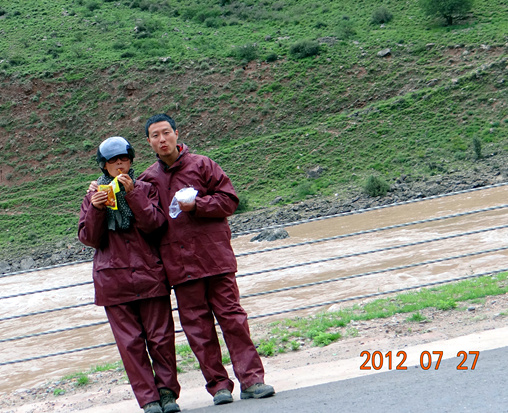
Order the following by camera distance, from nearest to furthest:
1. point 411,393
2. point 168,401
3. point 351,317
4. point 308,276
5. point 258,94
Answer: point 411,393, point 168,401, point 351,317, point 308,276, point 258,94

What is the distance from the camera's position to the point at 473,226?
711 inches

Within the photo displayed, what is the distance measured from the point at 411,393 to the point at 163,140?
86.1 inches

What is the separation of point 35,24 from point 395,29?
3092cm

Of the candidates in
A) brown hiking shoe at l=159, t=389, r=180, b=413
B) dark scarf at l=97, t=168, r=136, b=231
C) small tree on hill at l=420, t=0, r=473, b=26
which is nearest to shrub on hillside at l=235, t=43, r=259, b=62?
small tree on hill at l=420, t=0, r=473, b=26

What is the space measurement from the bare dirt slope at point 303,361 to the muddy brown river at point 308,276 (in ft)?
1.29

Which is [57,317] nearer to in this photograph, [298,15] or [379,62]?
[379,62]

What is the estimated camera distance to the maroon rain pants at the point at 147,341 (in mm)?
4051

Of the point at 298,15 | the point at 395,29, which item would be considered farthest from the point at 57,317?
the point at 298,15

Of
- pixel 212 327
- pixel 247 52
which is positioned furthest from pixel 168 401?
pixel 247 52

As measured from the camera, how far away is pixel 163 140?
4.23 m

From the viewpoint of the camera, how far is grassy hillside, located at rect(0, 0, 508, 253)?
3431 cm

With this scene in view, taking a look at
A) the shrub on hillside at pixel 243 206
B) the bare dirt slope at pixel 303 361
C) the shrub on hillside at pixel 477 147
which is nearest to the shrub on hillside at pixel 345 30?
the shrub on hillside at pixel 477 147
